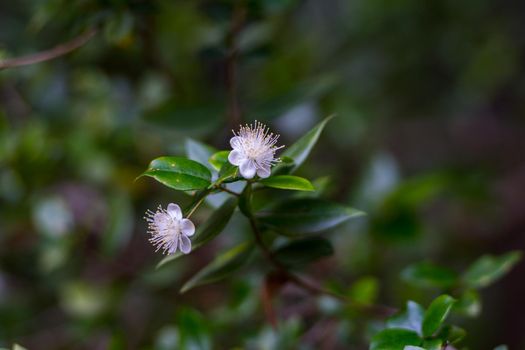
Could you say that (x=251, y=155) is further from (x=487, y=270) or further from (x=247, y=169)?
(x=487, y=270)

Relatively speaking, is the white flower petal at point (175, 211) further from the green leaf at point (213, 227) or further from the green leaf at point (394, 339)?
the green leaf at point (394, 339)

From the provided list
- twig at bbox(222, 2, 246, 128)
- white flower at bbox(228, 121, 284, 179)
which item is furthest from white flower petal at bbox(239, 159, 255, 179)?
twig at bbox(222, 2, 246, 128)

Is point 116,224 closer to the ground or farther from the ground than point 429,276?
farther from the ground

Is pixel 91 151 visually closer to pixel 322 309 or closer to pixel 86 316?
pixel 86 316

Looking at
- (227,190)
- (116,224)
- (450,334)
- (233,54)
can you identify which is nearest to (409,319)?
(450,334)

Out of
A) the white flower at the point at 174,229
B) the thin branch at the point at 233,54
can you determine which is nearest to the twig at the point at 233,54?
the thin branch at the point at 233,54

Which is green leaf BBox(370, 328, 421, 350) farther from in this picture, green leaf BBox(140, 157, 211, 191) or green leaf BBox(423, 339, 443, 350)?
green leaf BBox(140, 157, 211, 191)
